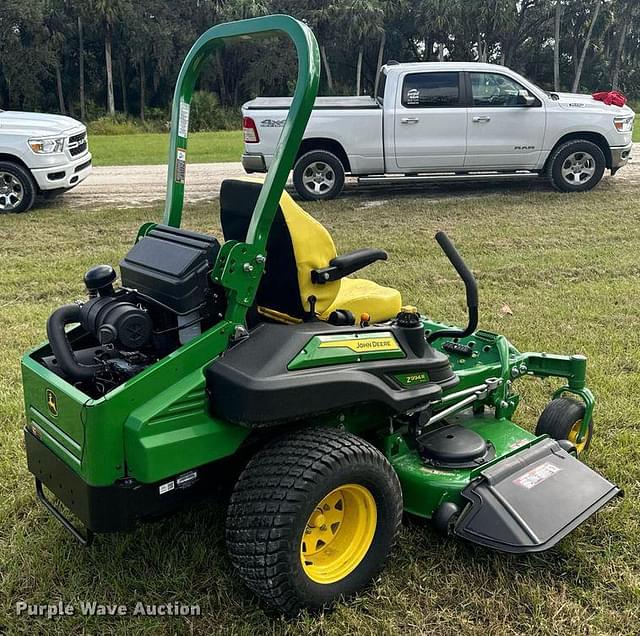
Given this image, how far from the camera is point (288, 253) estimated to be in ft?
9.41

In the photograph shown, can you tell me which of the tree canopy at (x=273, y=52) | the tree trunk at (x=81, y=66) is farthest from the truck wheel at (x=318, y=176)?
the tree trunk at (x=81, y=66)

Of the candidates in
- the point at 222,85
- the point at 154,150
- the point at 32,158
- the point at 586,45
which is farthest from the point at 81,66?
the point at 32,158

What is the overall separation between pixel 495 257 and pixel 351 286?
14.4ft

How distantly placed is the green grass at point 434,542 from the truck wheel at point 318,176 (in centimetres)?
315

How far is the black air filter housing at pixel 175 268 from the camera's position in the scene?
102 inches

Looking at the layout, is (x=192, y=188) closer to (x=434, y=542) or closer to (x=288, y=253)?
(x=288, y=253)

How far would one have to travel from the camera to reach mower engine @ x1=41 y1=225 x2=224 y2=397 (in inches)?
103

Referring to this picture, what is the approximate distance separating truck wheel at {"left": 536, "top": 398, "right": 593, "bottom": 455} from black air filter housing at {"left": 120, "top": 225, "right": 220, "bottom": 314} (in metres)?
1.97

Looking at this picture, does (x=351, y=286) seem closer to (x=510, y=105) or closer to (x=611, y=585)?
(x=611, y=585)

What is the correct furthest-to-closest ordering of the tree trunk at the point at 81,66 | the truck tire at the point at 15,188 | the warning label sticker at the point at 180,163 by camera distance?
the tree trunk at the point at 81,66, the truck tire at the point at 15,188, the warning label sticker at the point at 180,163

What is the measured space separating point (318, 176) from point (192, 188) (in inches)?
96.1

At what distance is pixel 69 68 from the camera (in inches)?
1524

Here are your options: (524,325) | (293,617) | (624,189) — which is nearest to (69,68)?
(624,189)

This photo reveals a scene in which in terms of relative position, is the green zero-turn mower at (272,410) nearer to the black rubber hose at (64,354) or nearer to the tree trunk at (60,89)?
the black rubber hose at (64,354)
